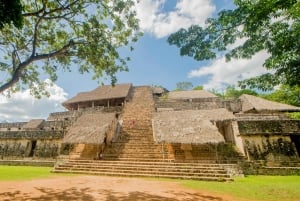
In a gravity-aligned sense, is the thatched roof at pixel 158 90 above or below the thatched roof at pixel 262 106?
above

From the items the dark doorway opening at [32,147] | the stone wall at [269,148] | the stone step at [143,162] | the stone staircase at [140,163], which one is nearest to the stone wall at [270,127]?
the stone wall at [269,148]

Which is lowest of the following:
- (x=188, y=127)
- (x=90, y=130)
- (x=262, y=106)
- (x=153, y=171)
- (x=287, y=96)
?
(x=153, y=171)

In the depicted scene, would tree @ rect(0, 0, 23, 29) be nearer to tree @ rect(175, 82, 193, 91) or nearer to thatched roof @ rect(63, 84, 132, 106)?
thatched roof @ rect(63, 84, 132, 106)

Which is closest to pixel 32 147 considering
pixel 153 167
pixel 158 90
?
pixel 153 167

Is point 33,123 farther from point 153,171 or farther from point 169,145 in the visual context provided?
point 153,171

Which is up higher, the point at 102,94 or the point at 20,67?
the point at 102,94

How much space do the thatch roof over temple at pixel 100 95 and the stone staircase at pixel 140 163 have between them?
9057 millimetres

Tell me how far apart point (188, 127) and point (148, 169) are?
4028 mm

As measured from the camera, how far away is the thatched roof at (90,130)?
1404cm

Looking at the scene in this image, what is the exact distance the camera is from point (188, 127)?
45.0 feet

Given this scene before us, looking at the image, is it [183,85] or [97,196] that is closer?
[97,196]

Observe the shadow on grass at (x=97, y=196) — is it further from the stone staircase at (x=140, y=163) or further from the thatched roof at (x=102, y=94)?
the thatched roof at (x=102, y=94)

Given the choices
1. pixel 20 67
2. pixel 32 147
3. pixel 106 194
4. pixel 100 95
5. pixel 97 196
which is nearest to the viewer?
pixel 97 196

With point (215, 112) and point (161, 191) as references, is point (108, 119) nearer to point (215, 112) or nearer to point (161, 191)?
point (215, 112)
